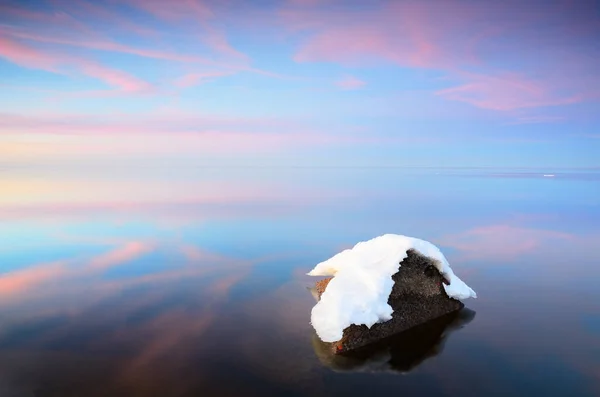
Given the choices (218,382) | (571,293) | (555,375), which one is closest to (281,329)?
(218,382)

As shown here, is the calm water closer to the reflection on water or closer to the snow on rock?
the reflection on water

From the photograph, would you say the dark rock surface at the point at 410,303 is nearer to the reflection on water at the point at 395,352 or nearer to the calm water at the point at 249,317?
the reflection on water at the point at 395,352

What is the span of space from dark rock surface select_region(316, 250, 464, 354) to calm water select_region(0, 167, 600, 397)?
Result: 0.44 metres

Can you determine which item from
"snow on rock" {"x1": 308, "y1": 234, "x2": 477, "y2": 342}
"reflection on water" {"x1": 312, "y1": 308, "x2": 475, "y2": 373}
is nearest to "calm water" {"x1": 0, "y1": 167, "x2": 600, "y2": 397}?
"reflection on water" {"x1": 312, "y1": 308, "x2": 475, "y2": 373}

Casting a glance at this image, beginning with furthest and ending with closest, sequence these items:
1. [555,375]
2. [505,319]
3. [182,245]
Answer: [182,245], [505,319], [555,375]

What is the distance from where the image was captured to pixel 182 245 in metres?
23.7

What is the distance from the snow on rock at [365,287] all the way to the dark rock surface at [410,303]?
27cm

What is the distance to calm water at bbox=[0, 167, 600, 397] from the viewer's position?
391 inches

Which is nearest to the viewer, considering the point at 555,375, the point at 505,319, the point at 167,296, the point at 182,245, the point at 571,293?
the point at 555,375

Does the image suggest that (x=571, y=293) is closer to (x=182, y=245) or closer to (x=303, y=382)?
(x=303, y=382)

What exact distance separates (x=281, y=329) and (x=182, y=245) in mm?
12918

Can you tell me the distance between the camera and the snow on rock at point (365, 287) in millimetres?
10836

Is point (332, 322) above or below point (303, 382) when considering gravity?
above

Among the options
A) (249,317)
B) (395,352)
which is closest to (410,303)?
(395,352)
